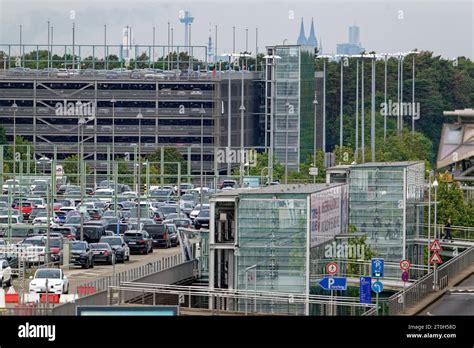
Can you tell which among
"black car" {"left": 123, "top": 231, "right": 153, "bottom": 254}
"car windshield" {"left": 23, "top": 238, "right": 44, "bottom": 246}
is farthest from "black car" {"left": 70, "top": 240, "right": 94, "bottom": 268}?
"black car" {"left": 123, "top": 231, "right": 153, "bottom": 254}

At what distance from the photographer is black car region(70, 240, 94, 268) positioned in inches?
1834

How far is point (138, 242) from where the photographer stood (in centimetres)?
5469

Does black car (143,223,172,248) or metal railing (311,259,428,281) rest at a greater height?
black car (143,223,172,248)

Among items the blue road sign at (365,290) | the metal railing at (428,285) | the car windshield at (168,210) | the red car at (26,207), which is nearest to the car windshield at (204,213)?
the car windshield at (168,210)

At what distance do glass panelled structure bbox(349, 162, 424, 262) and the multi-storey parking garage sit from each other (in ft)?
233

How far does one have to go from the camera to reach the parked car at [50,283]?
36116 mm

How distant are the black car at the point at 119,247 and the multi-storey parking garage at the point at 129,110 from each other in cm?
6756

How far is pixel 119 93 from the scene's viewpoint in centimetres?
12238

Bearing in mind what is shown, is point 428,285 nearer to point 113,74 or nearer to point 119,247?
point 119,247

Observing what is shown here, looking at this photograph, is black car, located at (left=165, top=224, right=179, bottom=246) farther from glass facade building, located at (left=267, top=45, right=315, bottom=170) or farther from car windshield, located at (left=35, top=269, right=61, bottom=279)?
glass facade building, located at (left=267, top=45, right=315, bottom=170)

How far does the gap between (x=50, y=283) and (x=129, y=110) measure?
8656 centimetres

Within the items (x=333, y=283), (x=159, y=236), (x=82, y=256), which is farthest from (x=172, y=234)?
(x=333, y=283)

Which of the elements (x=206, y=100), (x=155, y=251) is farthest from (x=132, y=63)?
(x=155, y=251)

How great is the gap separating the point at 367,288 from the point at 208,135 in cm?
8995
